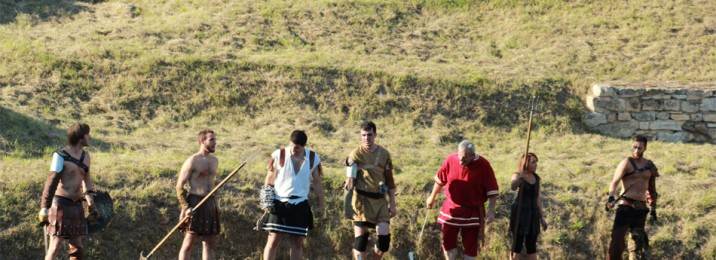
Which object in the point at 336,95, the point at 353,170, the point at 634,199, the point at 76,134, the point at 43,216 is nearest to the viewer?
the point at 43,216

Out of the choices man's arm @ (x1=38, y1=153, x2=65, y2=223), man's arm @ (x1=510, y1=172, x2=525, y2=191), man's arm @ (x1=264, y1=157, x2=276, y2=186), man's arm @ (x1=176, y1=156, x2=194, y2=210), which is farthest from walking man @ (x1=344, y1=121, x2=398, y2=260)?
man's arm @ (x1=38, y1=153, x2=65, y2=223)

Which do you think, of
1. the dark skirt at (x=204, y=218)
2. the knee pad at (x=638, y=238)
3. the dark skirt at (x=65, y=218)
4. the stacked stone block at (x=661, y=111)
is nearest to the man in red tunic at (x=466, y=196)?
the knee pad at (x=638, y=238)

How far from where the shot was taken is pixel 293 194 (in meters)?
8.34

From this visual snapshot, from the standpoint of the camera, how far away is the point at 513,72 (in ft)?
55.5

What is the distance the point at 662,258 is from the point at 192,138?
7721mm

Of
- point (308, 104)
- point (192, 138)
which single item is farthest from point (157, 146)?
point (308, 104)

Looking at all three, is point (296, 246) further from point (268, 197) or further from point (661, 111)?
point (661, 111)

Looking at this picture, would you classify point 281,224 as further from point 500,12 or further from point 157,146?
point 500,12

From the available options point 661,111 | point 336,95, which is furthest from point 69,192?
point 661,111

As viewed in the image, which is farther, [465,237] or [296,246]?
[465,237]

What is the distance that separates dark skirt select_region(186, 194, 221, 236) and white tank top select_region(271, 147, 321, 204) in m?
0.72

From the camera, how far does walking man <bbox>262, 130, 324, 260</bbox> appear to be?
27.4ft

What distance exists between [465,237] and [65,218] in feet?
13.8

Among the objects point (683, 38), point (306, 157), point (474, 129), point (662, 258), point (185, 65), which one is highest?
point (683, 38)
